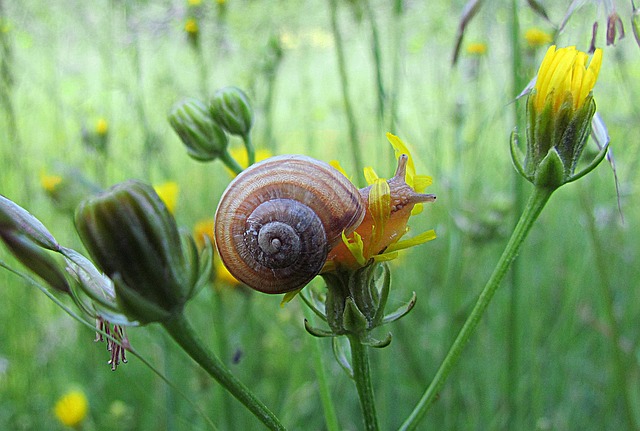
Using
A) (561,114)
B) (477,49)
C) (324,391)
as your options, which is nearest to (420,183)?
(561,114)

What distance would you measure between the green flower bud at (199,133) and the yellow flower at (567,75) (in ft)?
1.44

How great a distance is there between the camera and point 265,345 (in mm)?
2094

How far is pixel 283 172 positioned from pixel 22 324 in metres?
1.82

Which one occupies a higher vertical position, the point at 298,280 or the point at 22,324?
the point at 298,280

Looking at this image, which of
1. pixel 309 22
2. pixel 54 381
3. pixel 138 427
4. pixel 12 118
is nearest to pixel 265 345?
pixel 138 427

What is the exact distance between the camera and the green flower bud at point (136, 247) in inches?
19.2

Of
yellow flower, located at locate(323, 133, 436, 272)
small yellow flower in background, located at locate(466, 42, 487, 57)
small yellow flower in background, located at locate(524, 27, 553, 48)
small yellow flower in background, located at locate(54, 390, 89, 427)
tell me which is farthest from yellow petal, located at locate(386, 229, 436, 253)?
small yellow flower in background, located at locate(466, 42, 487, 57)

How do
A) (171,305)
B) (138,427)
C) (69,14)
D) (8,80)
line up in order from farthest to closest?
(69,14), (138,427), (8,80), (171,305)

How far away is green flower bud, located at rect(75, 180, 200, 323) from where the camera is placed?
1.60ft

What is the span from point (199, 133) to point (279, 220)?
0.38 meters

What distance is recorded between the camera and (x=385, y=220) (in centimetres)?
60

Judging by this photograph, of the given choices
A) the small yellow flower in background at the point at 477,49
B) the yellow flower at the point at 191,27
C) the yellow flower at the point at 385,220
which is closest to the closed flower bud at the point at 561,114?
the yellow flower at the point at 385,220

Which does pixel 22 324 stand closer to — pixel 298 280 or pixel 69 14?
pixel 69 14

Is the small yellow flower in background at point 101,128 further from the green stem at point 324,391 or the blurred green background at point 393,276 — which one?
the green stem at point 324,391
